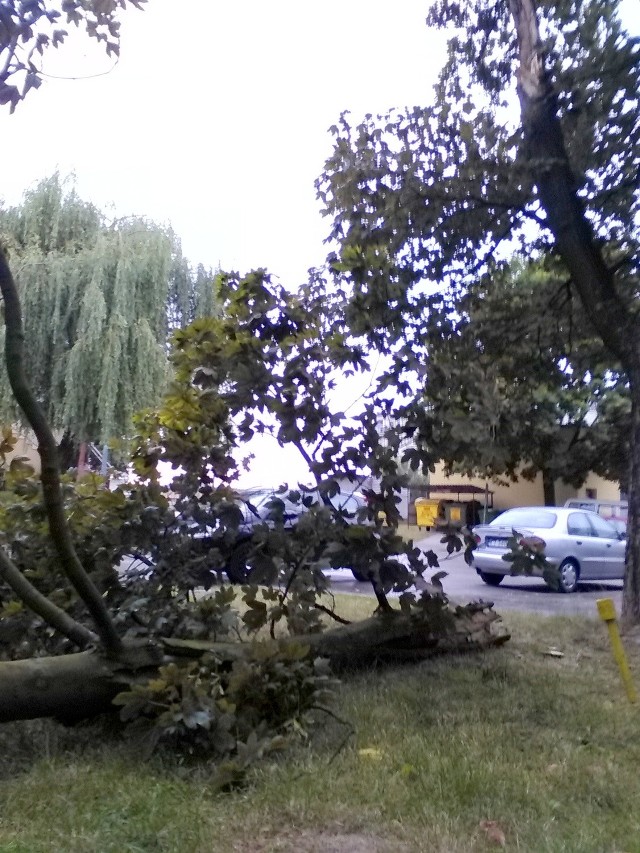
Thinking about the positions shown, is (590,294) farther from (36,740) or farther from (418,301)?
(36,740)

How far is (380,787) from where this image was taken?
3.89 meters

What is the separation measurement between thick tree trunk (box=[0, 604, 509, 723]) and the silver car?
762 centimetres

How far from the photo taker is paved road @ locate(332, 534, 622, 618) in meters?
11.2

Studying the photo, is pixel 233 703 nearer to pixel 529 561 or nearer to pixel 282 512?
pixel 282 512

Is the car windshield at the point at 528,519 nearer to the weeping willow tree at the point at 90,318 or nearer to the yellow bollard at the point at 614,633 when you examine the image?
the weeping willow tree at the point at 90,318

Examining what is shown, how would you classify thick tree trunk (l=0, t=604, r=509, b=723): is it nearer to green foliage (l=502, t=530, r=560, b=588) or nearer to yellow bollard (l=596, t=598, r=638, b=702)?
green foliage (l=502, t=530, r=560, b=588)

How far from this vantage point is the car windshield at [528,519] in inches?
585

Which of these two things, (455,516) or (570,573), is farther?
(570,573)

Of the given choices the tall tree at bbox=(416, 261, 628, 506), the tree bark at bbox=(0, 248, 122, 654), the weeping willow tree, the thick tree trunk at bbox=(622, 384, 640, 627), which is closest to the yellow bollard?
the thick tree trunk at bbox=(622, 384, 640, 627)

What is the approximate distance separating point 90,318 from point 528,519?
9927mm

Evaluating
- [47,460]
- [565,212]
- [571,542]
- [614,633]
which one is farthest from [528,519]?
[47,460]

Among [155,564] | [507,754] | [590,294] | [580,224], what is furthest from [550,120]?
[507,754]

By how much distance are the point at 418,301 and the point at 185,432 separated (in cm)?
403

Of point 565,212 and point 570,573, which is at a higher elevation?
point 565,212
